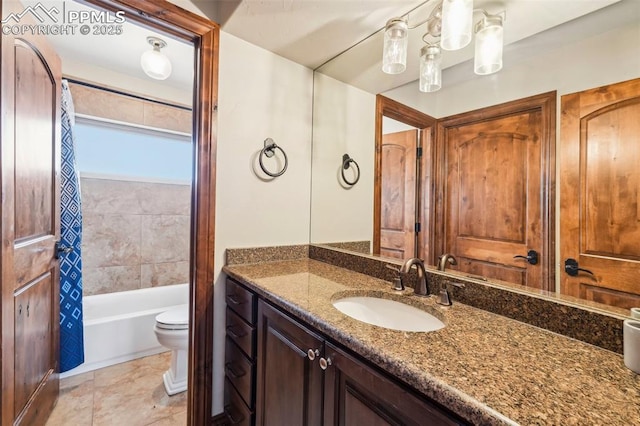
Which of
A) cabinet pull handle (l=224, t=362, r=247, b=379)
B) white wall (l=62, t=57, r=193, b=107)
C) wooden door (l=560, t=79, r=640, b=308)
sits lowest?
cabinet pull handle (l=224, t=362, r=247, b=379)

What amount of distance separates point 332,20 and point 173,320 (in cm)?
209

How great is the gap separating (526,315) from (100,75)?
10.9 ft

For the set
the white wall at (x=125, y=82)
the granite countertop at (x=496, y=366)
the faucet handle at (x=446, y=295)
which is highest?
the white wall at (x=125, y=82)

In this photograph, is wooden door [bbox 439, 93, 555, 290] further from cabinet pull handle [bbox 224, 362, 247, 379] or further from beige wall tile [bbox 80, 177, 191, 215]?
beige wall tile [bbox 80, 177, 191, 215]

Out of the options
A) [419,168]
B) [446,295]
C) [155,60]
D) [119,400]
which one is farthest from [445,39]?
[119,400]

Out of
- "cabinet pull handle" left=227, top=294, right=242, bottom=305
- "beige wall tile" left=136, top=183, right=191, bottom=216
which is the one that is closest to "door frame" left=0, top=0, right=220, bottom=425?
"cabinet pull handle" left=227, top=294, right=242, bottom=305

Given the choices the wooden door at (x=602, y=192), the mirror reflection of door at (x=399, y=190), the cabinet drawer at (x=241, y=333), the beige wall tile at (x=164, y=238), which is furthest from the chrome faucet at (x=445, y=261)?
the beige wall tile at (x=164, y=238)

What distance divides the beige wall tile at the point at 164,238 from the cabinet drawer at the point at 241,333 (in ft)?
5.65

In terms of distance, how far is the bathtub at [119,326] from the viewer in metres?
2.13

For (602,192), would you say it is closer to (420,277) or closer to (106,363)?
(420,277)

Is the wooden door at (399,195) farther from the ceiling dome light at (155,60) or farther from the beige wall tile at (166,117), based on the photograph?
the beige wall tile at (166,117)

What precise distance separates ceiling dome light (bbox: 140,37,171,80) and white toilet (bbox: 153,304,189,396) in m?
1.75

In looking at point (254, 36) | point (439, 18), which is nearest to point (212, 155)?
point (254, 36)

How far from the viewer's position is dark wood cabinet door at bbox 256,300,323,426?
34.8 inches
